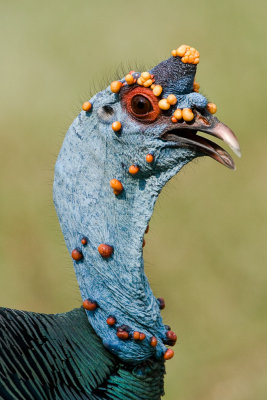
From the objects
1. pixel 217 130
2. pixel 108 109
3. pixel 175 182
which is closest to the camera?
pixel 217 130

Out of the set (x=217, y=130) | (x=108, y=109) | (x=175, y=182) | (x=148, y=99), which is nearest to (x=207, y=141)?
(x=217, y=130)

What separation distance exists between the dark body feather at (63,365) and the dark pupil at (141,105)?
81cm

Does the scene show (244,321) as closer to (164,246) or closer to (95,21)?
(164,246)

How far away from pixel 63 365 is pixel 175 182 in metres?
3.73

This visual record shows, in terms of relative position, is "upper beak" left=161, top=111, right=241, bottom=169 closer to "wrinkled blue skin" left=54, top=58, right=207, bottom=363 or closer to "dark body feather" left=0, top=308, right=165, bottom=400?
"wrinkled blue skin" left=54, top=58, right=207, bottom=363

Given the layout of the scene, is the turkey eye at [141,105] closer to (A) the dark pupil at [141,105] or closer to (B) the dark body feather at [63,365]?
(A) the dark pupil at [141,105]

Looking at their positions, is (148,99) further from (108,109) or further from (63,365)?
(63,365)

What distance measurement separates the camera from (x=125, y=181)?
9.05 ft

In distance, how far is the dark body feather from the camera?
2713 mm

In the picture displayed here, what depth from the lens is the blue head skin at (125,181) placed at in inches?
104

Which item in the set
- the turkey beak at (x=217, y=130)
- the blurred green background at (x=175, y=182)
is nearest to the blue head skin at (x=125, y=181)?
the turkey beak at (x=217, y=130)

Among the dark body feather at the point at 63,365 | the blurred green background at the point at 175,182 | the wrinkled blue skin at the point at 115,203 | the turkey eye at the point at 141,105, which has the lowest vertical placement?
the dark body feather at the point at 63,365

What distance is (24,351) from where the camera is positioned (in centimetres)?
278

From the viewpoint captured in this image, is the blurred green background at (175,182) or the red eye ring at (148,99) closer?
the red eye ring at (148,99)
